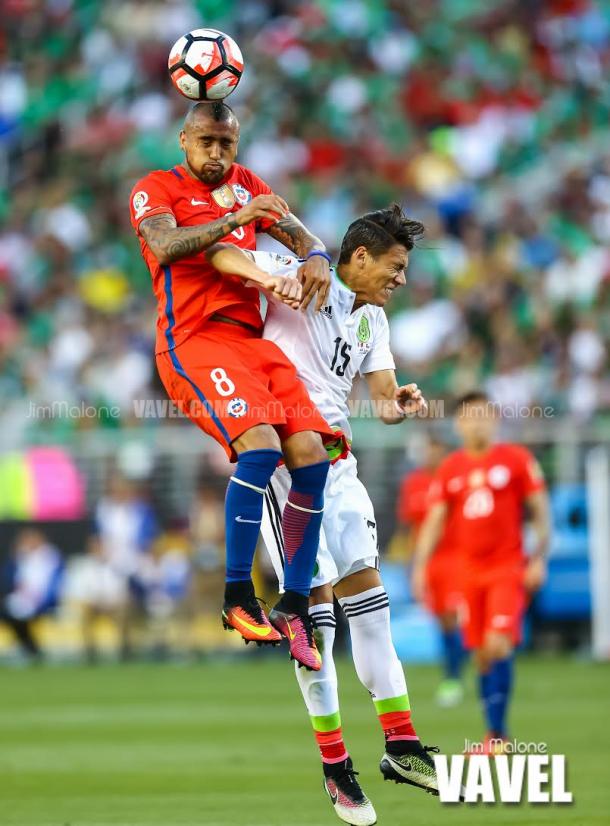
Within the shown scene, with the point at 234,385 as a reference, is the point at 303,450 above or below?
below

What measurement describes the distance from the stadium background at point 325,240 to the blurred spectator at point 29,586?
0.19 meters

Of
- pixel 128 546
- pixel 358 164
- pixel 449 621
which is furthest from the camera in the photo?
pixel 358 164

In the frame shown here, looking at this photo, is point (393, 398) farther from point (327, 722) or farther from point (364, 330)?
point (327, 722)

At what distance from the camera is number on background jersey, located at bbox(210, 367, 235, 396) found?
641 centimetres

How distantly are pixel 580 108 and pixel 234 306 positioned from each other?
15.2 metres

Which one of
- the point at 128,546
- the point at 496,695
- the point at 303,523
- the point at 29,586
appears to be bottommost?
the point at 496,695

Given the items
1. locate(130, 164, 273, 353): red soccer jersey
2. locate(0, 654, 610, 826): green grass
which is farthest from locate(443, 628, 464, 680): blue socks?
locate(130, 164, 273, 353): red soccer jersey

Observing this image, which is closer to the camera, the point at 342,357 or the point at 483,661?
the point at 342,357

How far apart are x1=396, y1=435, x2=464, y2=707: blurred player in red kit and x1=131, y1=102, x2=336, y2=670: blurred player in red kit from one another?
23.9 feet

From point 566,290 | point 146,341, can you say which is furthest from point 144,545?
point 566,290

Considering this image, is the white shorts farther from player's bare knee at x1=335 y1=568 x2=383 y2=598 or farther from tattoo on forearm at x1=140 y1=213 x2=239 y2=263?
tattoo on forearm at x1=140 y1=213 x2=239 y2=263

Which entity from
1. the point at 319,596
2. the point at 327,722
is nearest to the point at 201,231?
the point at 319,596

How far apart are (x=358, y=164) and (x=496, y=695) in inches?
469

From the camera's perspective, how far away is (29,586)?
18.7m
